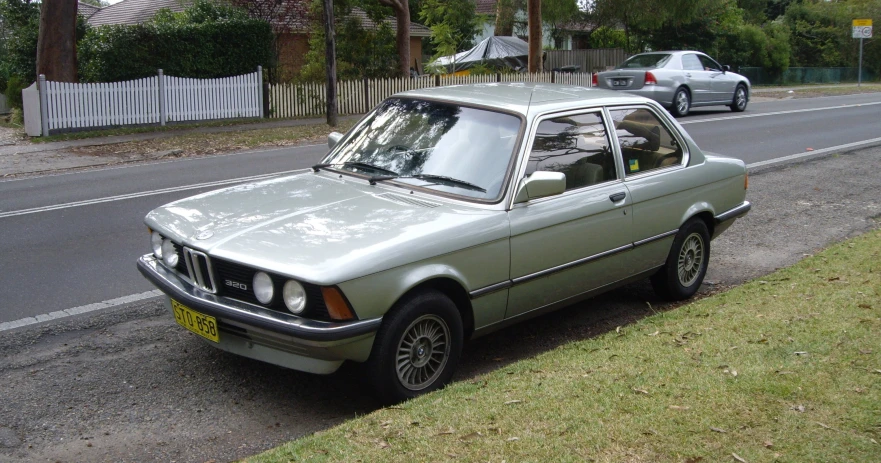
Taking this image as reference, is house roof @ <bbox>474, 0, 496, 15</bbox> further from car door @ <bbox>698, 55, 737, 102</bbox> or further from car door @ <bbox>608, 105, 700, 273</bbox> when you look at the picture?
car door @ <bbox>608, 105, 700, 273</bbox>

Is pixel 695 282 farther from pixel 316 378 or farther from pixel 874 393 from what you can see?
pixel 316 378

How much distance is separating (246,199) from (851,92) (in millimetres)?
36847

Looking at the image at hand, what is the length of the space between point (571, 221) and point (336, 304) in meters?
1.91

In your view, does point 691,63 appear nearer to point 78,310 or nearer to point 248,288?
point 78,310

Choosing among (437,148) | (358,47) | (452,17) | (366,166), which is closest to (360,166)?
(366,166)

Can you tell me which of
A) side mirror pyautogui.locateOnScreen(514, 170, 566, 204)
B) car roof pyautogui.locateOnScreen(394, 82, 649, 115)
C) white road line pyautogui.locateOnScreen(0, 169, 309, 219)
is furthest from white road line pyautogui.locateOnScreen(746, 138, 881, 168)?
side mirror pyautogui.locateOnScreen(514, 170, 566, 204)

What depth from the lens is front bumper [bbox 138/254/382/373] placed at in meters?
4.33

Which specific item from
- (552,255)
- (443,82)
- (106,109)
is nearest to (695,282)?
(552,255)

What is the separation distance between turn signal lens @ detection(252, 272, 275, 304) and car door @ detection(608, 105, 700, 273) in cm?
282

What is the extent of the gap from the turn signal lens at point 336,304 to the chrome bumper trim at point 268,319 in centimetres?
4

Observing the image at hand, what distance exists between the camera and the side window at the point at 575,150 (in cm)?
561

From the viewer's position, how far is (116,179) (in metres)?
12.8

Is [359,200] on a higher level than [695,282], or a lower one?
higher

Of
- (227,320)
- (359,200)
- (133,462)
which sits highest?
(359,200)
